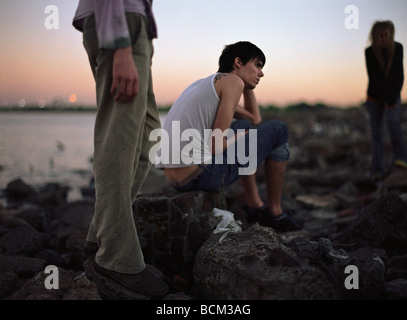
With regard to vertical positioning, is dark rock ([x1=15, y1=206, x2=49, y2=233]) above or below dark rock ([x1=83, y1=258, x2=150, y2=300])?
below

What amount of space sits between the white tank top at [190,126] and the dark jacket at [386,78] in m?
3.60

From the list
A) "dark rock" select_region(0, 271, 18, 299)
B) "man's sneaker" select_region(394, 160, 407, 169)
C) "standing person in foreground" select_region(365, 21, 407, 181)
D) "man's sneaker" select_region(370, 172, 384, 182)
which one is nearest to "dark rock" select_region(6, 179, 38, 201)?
"dark rock" select_region(0, 271, 18, 299)

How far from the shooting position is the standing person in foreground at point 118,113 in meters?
1.90

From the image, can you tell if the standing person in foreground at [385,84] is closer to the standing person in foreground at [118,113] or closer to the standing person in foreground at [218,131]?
the standing person in foreground at [218,131]

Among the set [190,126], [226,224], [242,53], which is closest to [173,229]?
[226,224]

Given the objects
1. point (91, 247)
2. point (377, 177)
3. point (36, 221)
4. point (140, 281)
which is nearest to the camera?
point (140, 281)

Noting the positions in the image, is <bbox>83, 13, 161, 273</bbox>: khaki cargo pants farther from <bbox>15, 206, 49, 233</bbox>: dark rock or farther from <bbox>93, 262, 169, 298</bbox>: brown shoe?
<bbox>15, 206, 49, 233</bbox>: dark rock

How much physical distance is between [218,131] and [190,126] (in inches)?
8.9

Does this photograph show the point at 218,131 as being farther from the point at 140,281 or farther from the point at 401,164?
the point at 401,164

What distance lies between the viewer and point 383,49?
5355 mm

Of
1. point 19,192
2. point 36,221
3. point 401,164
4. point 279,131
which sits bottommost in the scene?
point 19,192

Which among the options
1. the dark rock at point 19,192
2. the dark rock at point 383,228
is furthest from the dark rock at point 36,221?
the dark rock at point 383,228

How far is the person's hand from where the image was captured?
6.21 feet

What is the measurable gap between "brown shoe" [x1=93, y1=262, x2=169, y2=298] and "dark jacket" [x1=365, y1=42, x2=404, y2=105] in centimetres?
471
